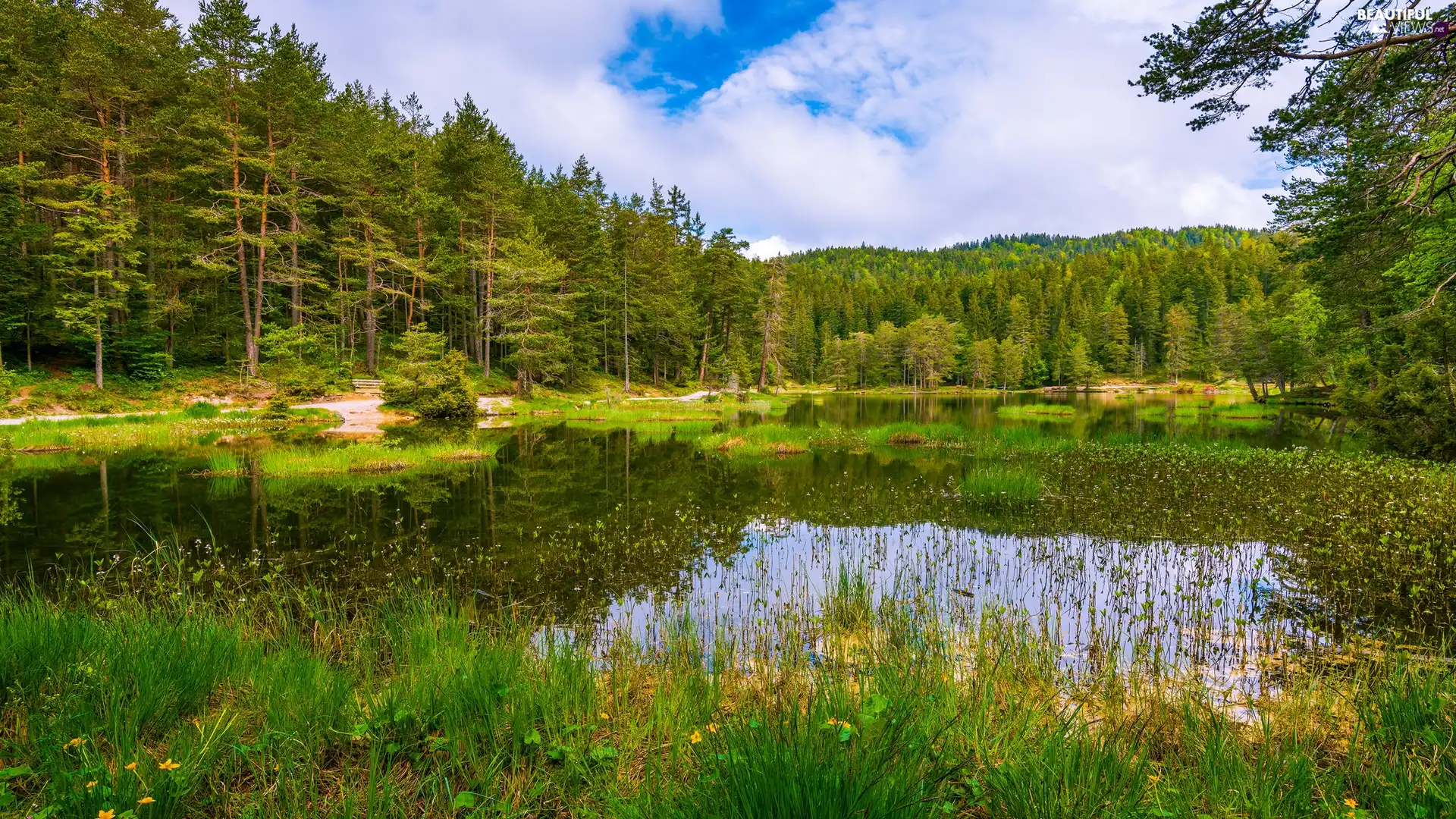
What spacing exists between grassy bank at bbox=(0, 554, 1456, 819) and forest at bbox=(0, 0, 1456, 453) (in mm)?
8008

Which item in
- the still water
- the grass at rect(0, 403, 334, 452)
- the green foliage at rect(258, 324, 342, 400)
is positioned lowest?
the still water

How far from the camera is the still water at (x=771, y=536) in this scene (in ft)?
21.9

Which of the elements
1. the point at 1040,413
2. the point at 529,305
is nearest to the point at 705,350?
the point at 529,305

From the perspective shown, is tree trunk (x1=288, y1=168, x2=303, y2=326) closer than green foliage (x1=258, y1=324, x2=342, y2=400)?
No

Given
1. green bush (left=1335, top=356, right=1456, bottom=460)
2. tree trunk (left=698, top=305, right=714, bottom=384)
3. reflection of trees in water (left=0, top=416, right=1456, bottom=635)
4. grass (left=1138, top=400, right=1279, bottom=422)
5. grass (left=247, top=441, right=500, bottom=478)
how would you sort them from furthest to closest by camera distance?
tree trunk (left=698, top=305, right=714, bottom=384) → grass (left=1138, top=400, right=1279, bottom=422) → grass (left=247, top=441, right=500, bottom=478) → green bush (left=1335, top=356, right=1456, bottom=460) → reflection of trees in water (left=0, top=416, right=1456, bottom=635)

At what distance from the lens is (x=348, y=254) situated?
1437 inches

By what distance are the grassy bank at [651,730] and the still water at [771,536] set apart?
1.34 m

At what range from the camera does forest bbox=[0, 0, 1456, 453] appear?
2350 centimetres

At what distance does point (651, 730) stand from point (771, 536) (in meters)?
6.68

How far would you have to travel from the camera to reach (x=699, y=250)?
64.7 meters

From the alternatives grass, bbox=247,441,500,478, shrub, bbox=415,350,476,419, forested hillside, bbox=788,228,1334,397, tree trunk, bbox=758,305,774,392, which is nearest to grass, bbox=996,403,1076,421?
tree trunk, bbox=758,305,774,392

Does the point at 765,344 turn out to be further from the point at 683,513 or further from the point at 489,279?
the point at 683,513

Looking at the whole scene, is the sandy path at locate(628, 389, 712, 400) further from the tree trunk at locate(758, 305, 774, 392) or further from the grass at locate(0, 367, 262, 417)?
the grass at locate(0, 367, 262, 417)

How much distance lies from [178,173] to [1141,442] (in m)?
47.5
